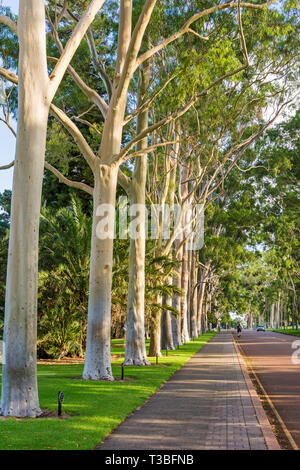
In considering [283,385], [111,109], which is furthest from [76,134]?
[283,385]

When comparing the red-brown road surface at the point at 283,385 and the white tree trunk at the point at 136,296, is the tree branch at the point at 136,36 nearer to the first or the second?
the white tree trunk at the point at 136,296

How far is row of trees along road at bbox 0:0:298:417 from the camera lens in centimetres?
1009

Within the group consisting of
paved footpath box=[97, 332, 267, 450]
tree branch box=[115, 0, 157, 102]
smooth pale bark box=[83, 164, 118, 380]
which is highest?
tree branch box=[115, 0, 157, 102]

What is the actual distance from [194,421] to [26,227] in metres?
4.26

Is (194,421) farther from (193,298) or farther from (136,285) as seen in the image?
(193,298)

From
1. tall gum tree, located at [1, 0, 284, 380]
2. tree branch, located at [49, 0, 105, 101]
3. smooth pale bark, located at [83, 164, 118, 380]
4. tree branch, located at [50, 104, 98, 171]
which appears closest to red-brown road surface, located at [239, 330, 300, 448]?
smooth pale bark, located at [83, 164, 118, 380]

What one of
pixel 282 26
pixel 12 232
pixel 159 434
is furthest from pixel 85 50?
pixel 159 434

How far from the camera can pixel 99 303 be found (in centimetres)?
1580

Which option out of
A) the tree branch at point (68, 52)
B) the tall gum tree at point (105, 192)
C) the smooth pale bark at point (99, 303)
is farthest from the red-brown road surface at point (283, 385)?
the tree branch at point (68, 52)

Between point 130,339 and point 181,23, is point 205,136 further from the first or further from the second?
point 130,339

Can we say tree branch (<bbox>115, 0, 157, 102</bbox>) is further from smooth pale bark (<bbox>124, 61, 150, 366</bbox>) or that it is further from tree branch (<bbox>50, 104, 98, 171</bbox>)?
smooth pale bark (<bbox>124, 61, 150, 366</bbox>)

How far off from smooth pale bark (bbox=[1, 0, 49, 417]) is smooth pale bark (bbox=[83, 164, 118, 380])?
5.65m

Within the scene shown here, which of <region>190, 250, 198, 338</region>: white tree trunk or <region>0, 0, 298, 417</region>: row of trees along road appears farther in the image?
<region>190, 250, 198, 338</region>: white tree trunk

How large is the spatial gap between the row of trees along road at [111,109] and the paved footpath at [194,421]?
2024mm
